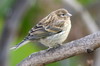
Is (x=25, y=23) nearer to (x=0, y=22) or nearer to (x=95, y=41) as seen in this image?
(x=0, y=22)

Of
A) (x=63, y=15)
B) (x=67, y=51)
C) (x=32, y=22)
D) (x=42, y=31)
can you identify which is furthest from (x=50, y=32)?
(x=32, y=22)

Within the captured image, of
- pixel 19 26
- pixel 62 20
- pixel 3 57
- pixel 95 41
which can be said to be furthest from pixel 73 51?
pixel 19 26

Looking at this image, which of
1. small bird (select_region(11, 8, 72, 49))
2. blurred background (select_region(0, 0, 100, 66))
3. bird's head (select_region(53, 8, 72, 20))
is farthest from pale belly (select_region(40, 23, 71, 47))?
blurred background (select_region(0, 0, 100, 66))

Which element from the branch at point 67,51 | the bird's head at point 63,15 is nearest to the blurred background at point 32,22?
the bird's head at point 63,15

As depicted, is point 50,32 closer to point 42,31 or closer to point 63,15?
point 42,31

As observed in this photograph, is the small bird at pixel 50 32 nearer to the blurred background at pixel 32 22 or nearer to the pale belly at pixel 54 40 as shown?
the pale belly at pixel 54 40

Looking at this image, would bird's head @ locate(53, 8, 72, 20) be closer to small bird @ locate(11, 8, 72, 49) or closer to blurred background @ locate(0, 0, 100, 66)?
small bird @ locate(11, 8, 72, 49)
